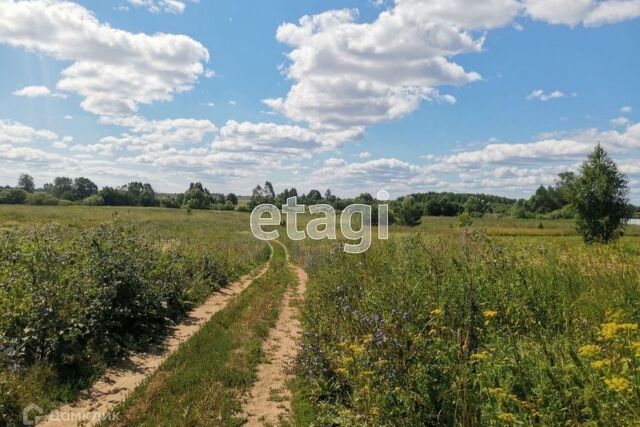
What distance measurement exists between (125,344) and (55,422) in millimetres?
3046

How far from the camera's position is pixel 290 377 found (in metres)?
7.05

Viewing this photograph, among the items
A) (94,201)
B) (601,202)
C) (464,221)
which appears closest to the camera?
(464,221)

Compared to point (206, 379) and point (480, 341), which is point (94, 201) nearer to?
point (206, 379)

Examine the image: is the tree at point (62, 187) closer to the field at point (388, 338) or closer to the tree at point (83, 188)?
the tree at point (83, 188)

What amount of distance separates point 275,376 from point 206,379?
3.91ft

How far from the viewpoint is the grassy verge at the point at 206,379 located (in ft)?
18.0

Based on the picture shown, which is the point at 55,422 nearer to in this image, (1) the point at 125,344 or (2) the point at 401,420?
(1) the point at 125,344

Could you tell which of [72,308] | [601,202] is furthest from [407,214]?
[72,308]

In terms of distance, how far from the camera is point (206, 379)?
6.70m

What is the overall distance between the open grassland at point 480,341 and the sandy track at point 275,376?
0.31 metres

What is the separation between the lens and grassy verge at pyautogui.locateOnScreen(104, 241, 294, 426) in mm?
5492

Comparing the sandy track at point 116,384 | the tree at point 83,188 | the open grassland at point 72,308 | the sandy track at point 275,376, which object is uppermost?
the tree at point 83,188

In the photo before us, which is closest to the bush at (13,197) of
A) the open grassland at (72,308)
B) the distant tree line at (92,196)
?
the distant tree line at (92,196)

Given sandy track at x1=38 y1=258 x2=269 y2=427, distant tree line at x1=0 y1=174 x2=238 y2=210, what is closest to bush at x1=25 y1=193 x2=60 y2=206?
distant tree line at x1=0 y1=174 x2=238 y2=210
